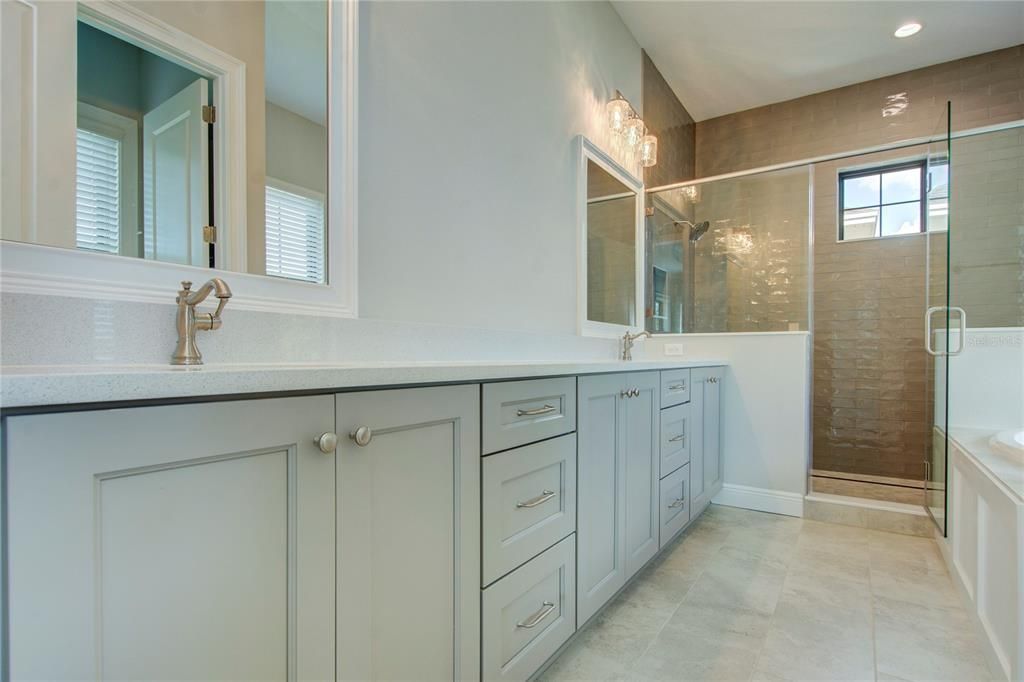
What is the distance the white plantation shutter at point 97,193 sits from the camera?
88cm

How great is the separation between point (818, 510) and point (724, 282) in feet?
4.86

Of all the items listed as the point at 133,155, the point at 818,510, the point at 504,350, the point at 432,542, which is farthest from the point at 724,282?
the point at 133,155

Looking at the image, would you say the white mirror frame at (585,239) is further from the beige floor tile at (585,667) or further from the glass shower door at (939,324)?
the glass shower door at (939,324)

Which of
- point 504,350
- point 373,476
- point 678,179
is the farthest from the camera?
point 678,179

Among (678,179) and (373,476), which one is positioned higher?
(678,179)

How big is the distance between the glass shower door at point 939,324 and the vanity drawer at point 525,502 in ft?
6.76

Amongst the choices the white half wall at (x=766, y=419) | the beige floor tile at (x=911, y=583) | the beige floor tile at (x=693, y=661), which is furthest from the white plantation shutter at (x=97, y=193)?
the white half wall at (x=766, y=419)

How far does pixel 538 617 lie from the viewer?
1307 mm

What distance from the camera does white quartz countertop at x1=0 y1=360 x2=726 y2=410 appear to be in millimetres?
510

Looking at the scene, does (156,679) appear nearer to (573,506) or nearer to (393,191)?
(573,506)

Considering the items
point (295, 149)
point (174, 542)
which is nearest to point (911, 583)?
point (174, 542)

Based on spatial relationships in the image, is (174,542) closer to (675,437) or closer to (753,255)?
(675,437)

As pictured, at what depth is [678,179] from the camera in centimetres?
390

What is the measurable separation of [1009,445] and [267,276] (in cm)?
258
